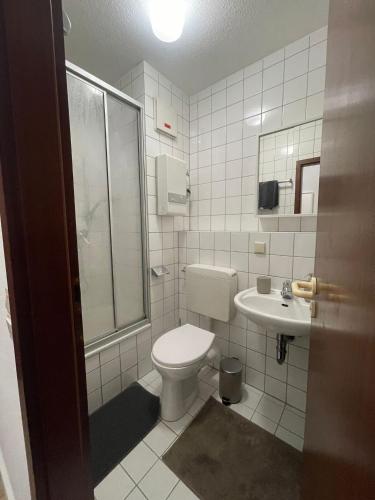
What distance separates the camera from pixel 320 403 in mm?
529

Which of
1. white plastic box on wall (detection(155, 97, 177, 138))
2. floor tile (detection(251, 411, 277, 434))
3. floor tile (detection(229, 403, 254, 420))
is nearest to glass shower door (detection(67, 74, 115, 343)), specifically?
white plastic box on wall (detection(155, 97, 177, 138))

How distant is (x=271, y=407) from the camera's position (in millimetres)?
1396

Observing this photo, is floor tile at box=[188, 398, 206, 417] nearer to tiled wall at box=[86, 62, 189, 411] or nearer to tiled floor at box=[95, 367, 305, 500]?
tiled floor at box=[95, 367, 305, 500]

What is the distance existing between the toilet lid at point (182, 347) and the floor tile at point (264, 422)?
53cm

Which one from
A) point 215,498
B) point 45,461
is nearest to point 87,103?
point 45,461

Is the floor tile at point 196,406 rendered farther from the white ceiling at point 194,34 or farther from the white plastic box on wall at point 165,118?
the white ceiling at point 194,34

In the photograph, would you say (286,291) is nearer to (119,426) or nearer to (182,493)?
(182,493)

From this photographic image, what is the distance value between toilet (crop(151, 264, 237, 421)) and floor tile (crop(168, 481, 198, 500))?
34 centimetres

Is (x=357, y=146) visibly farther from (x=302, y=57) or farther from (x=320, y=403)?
(x=302, y=57)

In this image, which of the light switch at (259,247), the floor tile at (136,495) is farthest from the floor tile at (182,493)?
the light switch at (259,247)

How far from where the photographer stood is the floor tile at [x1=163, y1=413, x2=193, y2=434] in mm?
1246

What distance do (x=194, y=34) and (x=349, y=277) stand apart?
1681 mm

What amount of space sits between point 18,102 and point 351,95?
645 mm

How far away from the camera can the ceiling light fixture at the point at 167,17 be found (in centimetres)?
101
